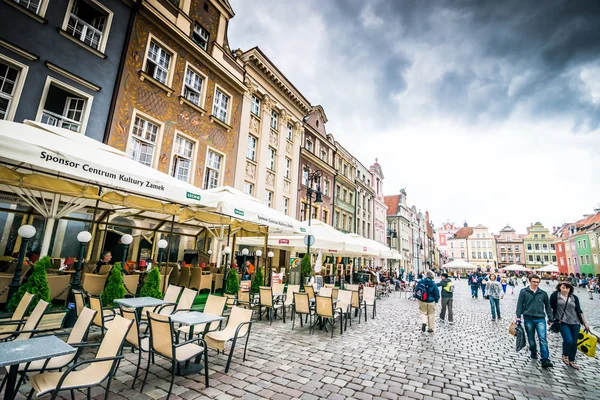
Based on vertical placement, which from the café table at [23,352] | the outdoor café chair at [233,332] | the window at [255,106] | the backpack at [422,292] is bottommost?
the outdoor café chair at [233,332]

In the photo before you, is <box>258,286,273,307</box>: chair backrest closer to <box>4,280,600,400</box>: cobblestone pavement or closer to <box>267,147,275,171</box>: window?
<box>4,280,600,400</box>: cobblestone pavement

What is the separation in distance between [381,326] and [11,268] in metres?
11.7

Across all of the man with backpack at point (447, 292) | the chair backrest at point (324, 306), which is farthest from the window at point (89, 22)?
the man with backpack at point (447, 292)

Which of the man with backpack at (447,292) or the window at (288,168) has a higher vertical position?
the window at (288,168)

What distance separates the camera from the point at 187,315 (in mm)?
5406

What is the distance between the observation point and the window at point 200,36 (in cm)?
1527

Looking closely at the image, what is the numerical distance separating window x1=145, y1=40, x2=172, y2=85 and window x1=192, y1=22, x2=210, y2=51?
2452 millimetres

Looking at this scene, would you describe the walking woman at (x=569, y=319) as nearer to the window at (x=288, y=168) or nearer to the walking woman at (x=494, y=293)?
the walking woman at (x=494, y=293)

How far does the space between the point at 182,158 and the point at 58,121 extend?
4.92 m

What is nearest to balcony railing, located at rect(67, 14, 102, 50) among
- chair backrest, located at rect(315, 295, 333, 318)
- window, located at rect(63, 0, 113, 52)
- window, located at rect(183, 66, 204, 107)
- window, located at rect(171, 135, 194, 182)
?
window, located at rect(63, 0, 113, 52)

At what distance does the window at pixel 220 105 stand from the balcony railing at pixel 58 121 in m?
7.09

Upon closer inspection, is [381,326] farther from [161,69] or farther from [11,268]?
[161,69]

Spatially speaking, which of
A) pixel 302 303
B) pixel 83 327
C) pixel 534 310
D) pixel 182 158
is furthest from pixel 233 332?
pixel 182 158

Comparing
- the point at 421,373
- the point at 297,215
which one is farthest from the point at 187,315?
the point at 297,215
